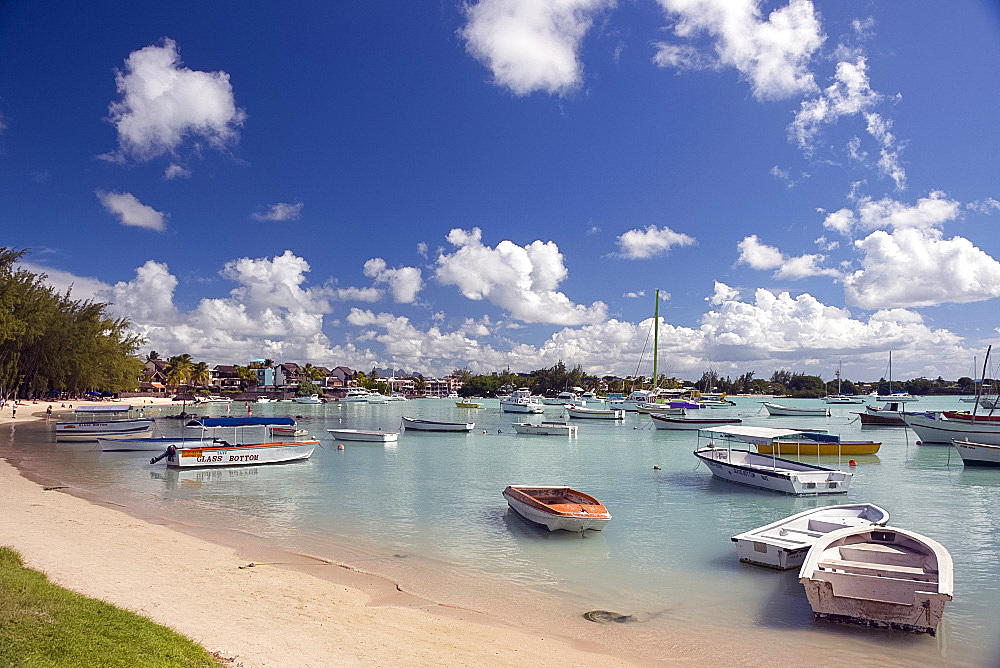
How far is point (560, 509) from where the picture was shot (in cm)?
1967

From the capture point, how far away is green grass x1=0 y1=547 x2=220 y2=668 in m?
6.70

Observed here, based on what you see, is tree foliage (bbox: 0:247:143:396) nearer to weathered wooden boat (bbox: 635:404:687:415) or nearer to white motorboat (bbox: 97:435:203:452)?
white motorboat (bbox: 97:435:203:452)

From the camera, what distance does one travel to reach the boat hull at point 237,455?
35.1m

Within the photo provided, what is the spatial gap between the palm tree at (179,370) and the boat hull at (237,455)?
135m

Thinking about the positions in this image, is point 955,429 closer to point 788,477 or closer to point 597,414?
point 788,477

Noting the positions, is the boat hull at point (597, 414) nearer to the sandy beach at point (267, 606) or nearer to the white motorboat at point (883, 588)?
the sandy beach at point (267, 606)

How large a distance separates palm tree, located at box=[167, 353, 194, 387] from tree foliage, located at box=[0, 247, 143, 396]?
51.2m

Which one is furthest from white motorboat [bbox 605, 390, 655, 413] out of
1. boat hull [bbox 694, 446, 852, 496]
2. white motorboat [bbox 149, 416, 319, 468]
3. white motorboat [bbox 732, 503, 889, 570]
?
white motorboat [bbox 732, 503, 889, 570]

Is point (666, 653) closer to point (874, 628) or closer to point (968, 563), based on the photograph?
point (874, 628)

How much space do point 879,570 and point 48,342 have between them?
103409 millimetres

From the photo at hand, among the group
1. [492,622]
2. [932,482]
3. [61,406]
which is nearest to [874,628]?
[492,622]

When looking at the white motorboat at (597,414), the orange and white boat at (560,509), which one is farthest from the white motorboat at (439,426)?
the orange and white boat at (560,509)

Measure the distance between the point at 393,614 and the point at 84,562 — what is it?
7.60 m

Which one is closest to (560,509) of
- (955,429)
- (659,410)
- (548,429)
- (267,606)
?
(267,606)
